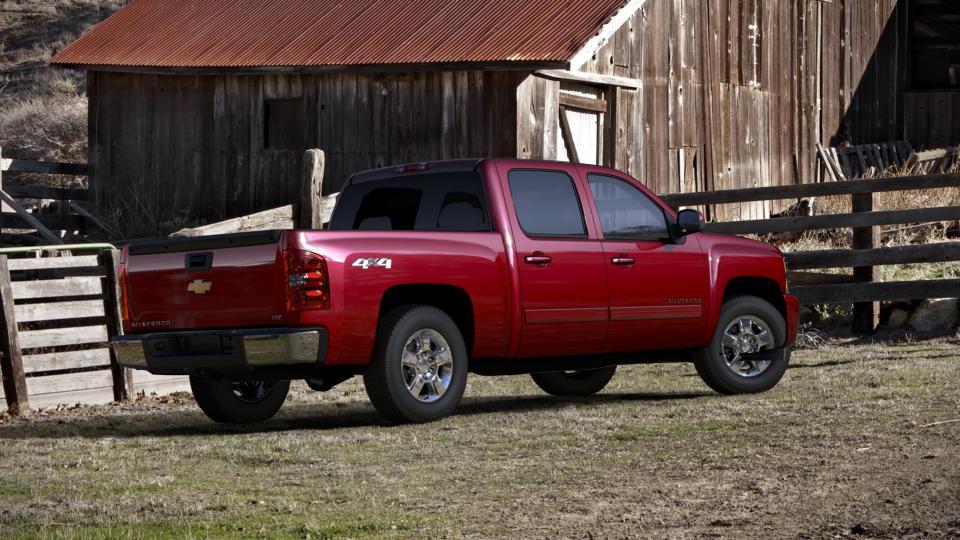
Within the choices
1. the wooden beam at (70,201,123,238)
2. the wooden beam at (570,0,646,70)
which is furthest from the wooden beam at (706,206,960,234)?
the wooden beam at (70,201,123,238)

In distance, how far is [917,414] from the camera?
32.7 ft

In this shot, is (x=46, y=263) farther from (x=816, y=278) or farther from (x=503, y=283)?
(x=816, y=278)

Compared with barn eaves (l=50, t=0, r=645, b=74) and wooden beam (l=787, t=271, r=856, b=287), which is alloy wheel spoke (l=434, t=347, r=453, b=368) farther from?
barn eaves (l=50, t=0, r=645, b=74)

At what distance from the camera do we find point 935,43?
3184 centimetres

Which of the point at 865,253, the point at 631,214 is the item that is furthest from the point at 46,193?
the point at 631,214

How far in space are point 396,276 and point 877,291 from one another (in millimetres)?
7467

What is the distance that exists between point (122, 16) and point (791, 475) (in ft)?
75.7

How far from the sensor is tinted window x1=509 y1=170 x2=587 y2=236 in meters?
11.0

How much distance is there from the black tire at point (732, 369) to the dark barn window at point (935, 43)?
20987mm

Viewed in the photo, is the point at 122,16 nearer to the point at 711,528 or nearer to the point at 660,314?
the point at 660,314

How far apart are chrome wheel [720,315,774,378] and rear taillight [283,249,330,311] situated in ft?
12.8

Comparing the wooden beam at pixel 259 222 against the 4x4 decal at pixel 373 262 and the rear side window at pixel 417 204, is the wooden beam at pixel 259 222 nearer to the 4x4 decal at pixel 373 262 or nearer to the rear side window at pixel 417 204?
the rear side window at pixel 417 204

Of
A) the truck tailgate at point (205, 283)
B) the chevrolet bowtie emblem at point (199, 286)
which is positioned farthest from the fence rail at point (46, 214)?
the chevrolet bowtie emblem at point (199, 286)

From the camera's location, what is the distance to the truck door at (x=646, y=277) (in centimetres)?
1141
